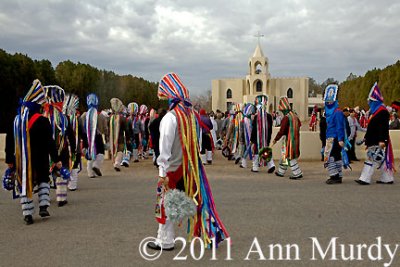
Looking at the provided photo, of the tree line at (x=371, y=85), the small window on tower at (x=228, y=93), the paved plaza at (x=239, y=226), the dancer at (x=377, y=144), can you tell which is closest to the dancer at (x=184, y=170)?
the paved plaza at (x=239, y=226)

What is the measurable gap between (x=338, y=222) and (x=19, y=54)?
40.2 meters

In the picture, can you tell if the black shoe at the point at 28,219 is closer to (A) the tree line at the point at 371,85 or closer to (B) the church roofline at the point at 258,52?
(A) the tree line at the point at 371,85

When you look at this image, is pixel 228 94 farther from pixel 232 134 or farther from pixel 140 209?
pixel 140 209

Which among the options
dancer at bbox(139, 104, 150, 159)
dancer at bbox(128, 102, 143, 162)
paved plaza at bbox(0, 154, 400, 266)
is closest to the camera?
paved plaza at bbox(0, 154, 400, 266)

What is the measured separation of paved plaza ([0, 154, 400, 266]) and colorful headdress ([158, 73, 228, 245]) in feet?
0.87

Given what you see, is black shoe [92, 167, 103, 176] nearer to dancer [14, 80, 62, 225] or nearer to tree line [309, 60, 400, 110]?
dancer [14, 80, 62, 225]

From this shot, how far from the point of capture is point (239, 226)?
644cm

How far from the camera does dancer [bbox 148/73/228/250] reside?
534cm

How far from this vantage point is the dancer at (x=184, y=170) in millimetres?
5336

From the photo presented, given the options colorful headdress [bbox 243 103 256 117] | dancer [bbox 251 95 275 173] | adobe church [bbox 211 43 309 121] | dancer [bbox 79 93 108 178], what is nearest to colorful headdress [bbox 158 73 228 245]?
dancer [bbox 79 93 108 178]

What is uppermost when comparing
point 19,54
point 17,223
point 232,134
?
point 19,54

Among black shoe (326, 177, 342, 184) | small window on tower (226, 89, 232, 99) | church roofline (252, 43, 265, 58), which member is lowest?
black shoe (326, 177, 342, 184)

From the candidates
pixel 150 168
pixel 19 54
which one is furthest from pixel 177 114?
pixel 19 54

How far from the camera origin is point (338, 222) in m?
6.64
